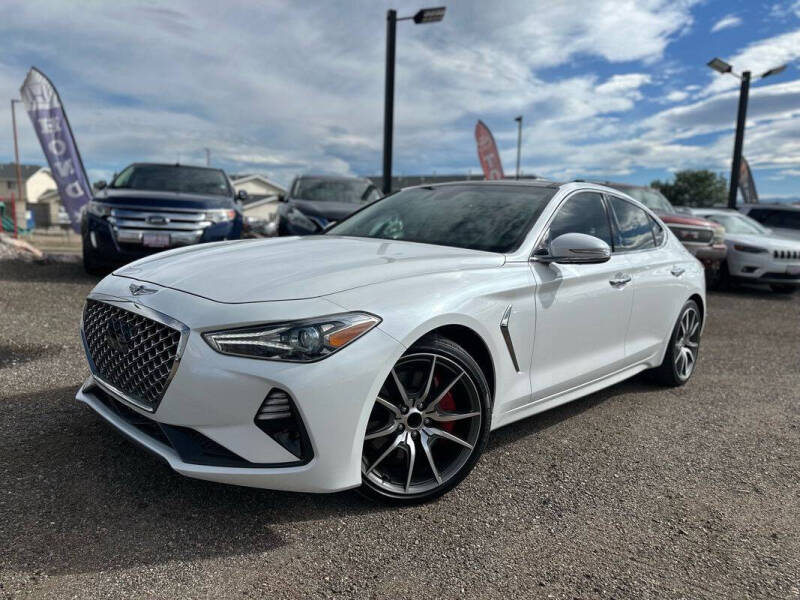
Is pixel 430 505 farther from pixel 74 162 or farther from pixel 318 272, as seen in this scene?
pixel 74 162

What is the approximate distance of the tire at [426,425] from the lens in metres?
2.49

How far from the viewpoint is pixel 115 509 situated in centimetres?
247

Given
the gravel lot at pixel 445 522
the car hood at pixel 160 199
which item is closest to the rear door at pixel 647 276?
the gravel lot at pixel 445 522

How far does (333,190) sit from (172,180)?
8.37 ft

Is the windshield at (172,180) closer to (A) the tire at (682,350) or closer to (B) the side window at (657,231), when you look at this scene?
(B) the side window at (657,231)

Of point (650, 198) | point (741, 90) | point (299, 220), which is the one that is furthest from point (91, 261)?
point (741, 90)

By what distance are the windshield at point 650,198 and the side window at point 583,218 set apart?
7.42 m

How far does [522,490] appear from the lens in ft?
9.50

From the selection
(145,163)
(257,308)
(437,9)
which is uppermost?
(437,9)

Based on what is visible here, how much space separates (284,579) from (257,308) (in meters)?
0.97

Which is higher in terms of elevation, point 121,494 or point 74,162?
point 74,162

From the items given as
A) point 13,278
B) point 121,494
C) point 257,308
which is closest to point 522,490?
point 257,308

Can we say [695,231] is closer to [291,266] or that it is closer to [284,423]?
[291,266]

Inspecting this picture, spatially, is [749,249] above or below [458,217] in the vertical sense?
below
